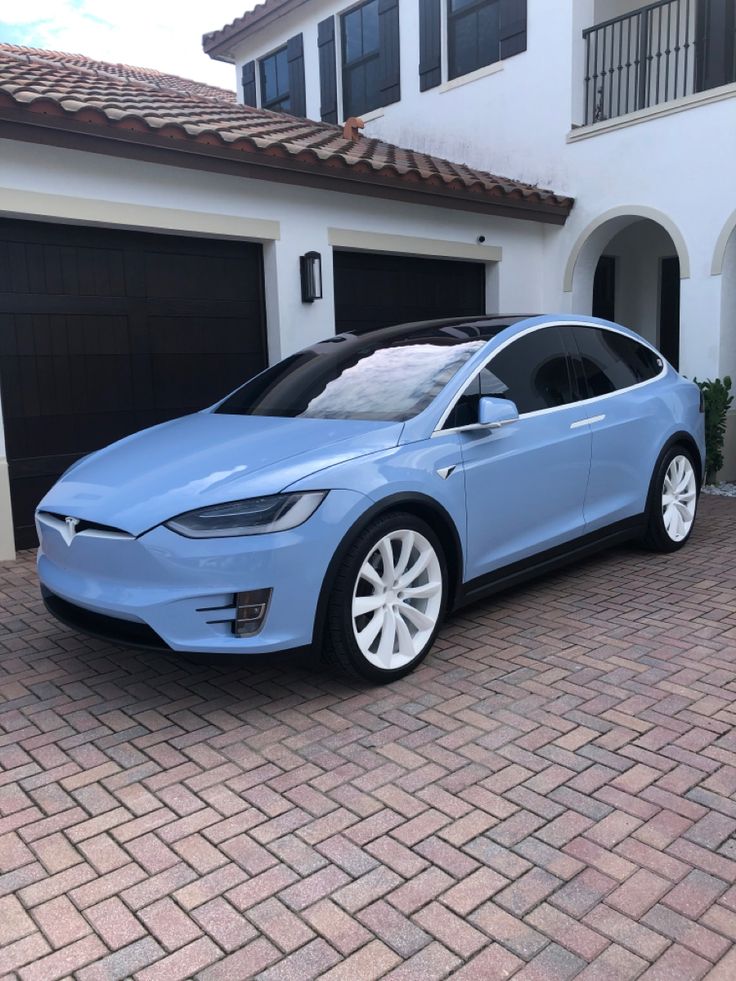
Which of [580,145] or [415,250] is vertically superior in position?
[580,145]

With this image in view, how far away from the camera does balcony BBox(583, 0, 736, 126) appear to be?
9188 mm

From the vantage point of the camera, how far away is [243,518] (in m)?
3.25

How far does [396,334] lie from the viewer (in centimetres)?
476

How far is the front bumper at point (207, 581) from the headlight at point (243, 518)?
3cm

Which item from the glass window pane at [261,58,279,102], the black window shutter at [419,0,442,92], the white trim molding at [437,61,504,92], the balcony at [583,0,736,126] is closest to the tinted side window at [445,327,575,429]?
the balcony at [583,0,736,126]

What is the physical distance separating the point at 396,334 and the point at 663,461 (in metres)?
2.05

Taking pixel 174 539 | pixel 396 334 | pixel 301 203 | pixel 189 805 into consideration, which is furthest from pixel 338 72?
pixel 189 805

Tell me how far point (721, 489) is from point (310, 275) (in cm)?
476

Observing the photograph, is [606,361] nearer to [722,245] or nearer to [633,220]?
[722,245]

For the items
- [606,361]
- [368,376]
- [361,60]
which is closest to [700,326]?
[606,361]

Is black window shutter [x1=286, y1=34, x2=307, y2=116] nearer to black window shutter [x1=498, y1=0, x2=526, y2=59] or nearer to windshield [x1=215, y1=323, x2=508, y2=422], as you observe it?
black window shutter [x1=498, y1=0, x2=526, y2=59]

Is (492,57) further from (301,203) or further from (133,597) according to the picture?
(133,597)

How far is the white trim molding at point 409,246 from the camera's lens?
320 inches

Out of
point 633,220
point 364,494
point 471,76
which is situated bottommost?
point 364,494
